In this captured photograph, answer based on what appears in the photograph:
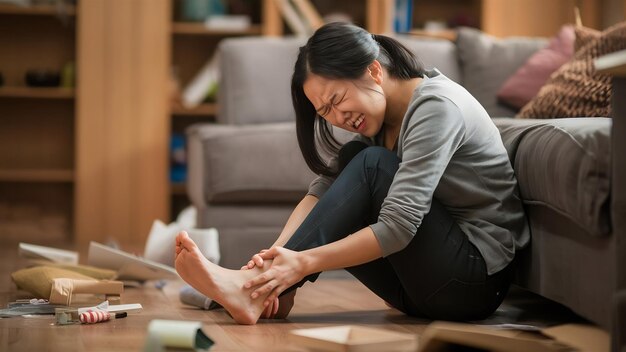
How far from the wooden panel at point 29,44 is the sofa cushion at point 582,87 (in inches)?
119

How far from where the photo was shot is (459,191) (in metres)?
2.04

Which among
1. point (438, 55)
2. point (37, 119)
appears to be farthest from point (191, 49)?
point (438, 55)

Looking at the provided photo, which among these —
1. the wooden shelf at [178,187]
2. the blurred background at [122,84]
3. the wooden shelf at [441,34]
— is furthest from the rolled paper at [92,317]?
the wooden shelf at [441,34]

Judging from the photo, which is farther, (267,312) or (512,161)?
(512,161)

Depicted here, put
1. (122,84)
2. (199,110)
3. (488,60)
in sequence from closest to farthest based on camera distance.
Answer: (488,60), (122,84), (199,110)

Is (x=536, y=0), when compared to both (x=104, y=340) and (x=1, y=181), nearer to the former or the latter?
(x=1, y=181)

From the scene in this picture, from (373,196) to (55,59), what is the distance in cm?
369

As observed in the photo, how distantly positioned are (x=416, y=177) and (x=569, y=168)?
29 cm

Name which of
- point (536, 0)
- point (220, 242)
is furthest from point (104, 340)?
point (536, 0)

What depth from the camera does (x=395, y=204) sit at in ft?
6.12

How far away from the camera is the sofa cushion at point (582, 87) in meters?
2.68

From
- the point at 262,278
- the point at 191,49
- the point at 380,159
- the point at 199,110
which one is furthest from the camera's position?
the point at 191,49

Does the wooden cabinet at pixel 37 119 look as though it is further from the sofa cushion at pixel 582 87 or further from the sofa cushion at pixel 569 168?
the sofa cushion at pixel 569 168

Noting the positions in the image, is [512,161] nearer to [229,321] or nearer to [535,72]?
[229,321]
